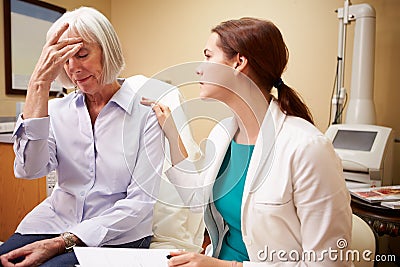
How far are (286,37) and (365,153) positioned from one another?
112 centimetres

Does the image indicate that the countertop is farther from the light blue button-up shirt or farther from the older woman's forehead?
the older woman's forehead

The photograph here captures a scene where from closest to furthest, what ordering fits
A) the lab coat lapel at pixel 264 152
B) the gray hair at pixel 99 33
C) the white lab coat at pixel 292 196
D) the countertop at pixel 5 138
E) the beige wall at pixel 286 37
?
1. the white lab coat at pixel 292 196
2. the lab coat lapel at pixel 264 152
3. the gray hair at pixel 99 33
4. the countertop at pixel 5 138
5. the beige wall at pixel 286 37

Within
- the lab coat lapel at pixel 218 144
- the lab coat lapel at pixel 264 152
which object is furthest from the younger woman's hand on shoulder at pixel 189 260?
the lab coat lapel at pixel 218 144

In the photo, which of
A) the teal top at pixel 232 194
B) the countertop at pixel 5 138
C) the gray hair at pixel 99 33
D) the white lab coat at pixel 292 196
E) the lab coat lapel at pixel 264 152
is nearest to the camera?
the white lab coat at pixel 292 196

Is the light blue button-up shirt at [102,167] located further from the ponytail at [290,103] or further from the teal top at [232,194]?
the ponytail at [290,103]

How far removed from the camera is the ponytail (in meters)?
1.06

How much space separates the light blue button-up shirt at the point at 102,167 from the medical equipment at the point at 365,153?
3.33ft

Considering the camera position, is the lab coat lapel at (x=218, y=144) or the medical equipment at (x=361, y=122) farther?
the medical equipment at (x=361, y=122)

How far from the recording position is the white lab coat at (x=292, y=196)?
0.89 meters

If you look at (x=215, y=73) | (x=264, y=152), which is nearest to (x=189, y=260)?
(x=264, y=152)

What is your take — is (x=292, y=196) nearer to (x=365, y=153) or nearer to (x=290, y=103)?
(x=290, y=103)

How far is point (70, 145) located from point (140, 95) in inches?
11.8

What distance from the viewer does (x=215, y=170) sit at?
1166 millimetres

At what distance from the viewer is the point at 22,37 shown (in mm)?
2482
